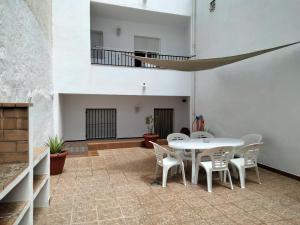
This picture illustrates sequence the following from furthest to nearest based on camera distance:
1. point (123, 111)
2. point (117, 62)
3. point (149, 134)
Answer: point (123, 111), point (117, 62), point (149, 134)

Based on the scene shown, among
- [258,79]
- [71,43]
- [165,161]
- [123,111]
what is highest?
[71,43]

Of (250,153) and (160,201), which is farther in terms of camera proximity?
(250,153)

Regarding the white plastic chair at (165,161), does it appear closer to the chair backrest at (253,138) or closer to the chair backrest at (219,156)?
the chair backrest at (219,156)

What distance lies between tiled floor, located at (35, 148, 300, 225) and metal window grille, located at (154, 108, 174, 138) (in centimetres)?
497

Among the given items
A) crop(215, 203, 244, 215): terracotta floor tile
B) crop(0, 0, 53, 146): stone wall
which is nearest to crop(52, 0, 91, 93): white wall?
crop(0, 0, 53, 146): stone wall

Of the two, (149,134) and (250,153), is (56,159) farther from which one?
(149,134)

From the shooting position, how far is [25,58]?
11.7 ft

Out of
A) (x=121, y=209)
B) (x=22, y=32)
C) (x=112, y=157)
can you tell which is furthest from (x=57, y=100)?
(x=121, y=209)

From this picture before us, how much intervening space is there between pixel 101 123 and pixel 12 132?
702 cm

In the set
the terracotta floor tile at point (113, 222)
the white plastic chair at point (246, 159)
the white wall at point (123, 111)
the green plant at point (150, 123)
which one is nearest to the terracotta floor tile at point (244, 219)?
the white plastic chair at point (246, 159)

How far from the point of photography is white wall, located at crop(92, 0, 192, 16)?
7509 mm

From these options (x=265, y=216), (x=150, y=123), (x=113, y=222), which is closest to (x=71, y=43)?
(x=150, y=123)

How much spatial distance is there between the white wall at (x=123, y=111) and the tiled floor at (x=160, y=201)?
A: 3879 millimetres

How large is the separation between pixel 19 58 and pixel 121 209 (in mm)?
2789
